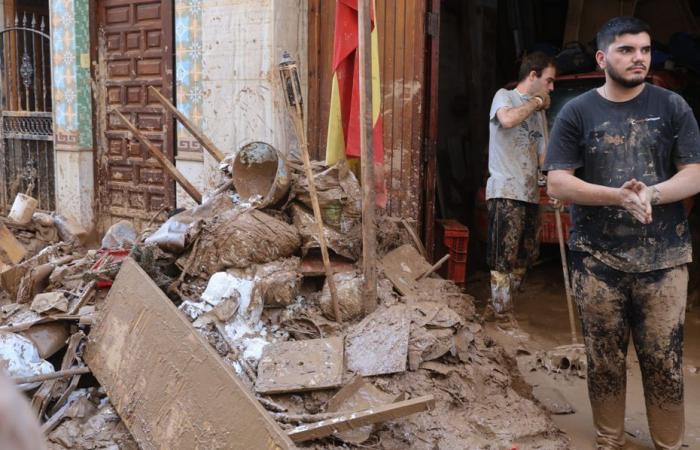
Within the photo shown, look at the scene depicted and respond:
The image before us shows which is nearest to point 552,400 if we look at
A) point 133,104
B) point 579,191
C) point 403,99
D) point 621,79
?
point 579,191

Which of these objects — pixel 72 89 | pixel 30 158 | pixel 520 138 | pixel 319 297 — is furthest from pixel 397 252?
pixel 30 158

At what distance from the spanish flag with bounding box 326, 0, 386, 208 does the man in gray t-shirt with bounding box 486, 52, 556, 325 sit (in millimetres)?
1187

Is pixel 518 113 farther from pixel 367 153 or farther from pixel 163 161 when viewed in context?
pixel 163 161

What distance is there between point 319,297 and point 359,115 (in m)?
1.32

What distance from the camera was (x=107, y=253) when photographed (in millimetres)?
5516

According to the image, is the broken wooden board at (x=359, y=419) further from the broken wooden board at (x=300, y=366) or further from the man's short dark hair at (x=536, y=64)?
the man's short dark hair at (x=536, y=64)

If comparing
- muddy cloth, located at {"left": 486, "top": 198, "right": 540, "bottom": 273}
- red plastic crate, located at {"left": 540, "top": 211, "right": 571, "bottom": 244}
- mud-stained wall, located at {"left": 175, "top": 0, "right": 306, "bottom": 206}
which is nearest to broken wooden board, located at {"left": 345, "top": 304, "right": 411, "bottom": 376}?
muddy cloth, located at {"left": 486, "top": 198, "right": 540, "bottom": 273}

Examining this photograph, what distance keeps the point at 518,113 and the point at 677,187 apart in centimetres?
222

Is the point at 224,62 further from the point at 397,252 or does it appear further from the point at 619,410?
the point at 619,410

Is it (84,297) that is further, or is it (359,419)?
(84,297)

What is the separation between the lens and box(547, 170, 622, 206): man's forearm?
3.38 meters

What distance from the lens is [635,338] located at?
3.75 metres

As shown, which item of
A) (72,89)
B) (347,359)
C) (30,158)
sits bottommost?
(347,359)

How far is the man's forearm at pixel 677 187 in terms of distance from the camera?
3365mm
